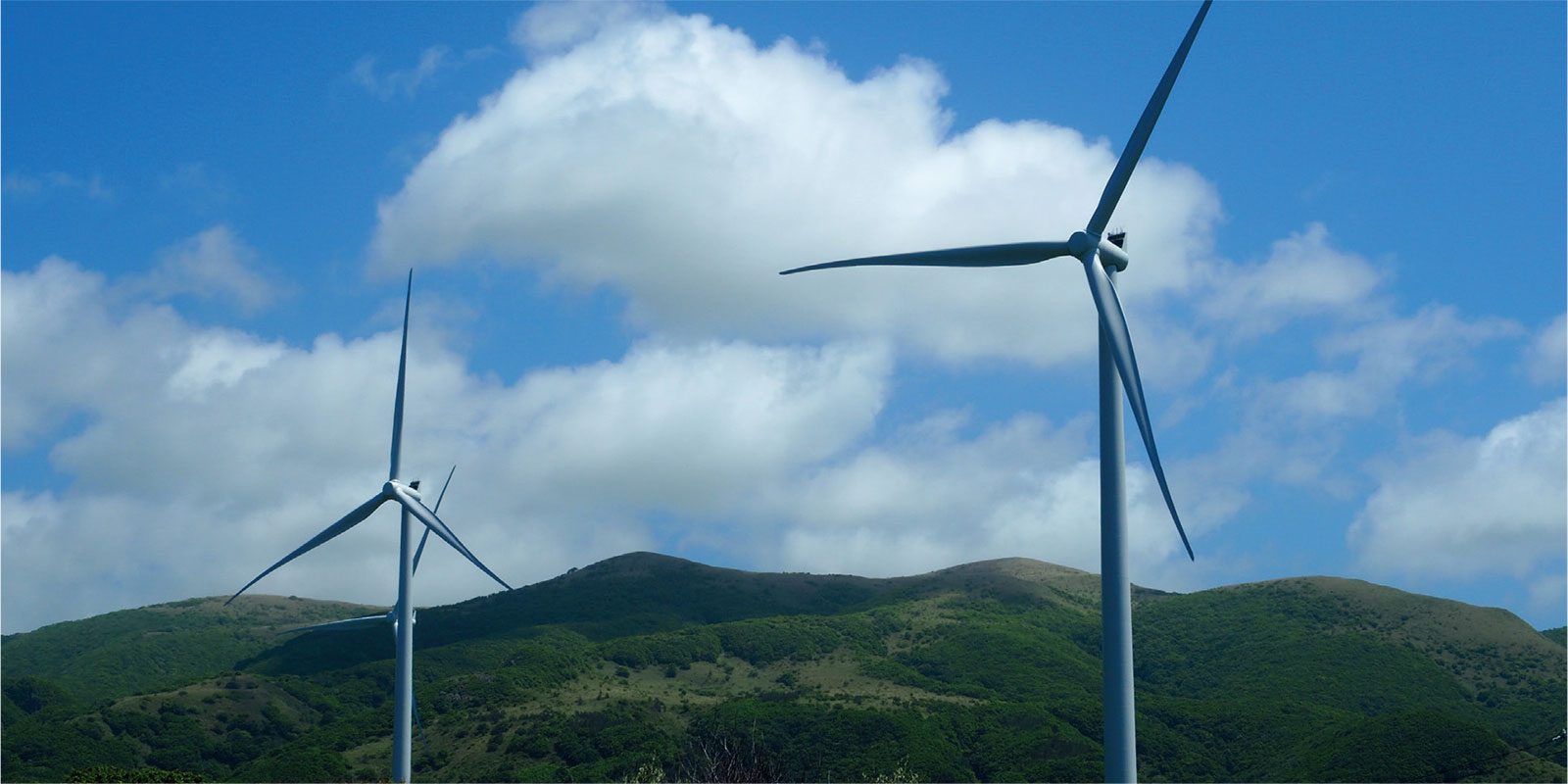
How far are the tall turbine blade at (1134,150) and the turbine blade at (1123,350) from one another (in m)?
1.08

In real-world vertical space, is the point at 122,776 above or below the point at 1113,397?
below

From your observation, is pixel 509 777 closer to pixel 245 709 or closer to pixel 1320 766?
pixel 245 709

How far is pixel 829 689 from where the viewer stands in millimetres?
131125

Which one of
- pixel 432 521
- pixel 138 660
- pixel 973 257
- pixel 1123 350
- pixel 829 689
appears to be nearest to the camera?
pixel 1123 350

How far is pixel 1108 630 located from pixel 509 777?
81179mm

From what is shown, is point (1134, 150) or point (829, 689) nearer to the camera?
point (1134, 150)

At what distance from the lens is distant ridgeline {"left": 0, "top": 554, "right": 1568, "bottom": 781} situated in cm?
9719

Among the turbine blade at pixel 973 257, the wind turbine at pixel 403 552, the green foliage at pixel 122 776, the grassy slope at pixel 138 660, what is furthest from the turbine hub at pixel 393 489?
the grassy slope at pixel 138 660

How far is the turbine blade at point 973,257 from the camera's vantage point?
90.7 feet

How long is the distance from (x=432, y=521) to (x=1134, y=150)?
1220 inches

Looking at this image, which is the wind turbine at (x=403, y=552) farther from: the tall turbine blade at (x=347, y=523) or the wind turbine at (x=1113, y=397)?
the wind turbine at (x=1113, y=397)

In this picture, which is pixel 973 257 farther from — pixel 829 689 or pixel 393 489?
pixel 829 689

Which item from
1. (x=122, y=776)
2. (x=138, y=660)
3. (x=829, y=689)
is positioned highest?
(x=122, y=776)

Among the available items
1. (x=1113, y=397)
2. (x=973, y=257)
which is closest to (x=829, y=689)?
(x=973, y=257)
